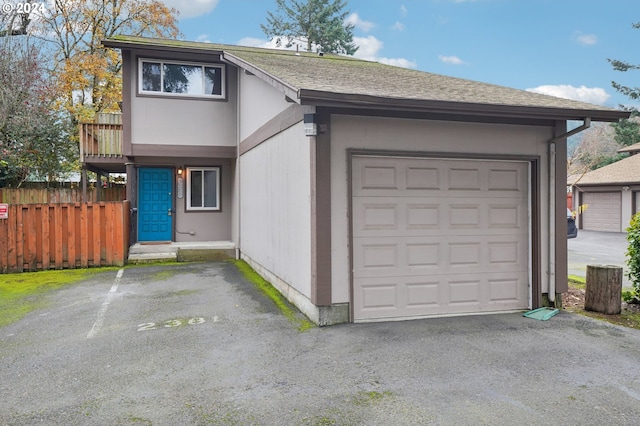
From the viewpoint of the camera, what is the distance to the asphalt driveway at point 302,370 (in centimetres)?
344

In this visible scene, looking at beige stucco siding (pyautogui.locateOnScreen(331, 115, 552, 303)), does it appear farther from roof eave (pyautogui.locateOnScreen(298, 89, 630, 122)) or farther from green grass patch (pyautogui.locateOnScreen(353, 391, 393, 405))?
green grass patch (pyautogui.locateOnScreen(353, 391, 393, 405))

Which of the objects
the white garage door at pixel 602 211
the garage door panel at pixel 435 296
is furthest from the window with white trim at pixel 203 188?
the white garage door at pixel 602 211

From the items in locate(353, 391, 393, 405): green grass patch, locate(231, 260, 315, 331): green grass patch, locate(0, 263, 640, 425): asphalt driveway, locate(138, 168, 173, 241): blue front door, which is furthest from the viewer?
locate(138, 168, 173, 241): blue front door

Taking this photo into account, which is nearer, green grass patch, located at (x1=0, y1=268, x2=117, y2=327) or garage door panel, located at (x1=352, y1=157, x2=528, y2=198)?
garage door panel, located at (x1=352, y1=157, x2=528, y2=198)

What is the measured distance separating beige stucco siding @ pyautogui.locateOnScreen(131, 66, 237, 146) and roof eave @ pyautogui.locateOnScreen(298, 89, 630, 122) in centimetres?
722

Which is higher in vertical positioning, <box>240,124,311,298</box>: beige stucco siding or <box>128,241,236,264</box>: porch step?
<box>240,124,311,298</box>: beige stucco siding

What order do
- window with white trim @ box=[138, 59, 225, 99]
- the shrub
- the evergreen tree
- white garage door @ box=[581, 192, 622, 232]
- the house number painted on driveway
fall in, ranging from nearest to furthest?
the house number painted on driveway → the shrub → window with white trim @ box=[138, 59, 225, 99] → white garage door @ box=[581, 192, 622, 232] → the evergreen tree

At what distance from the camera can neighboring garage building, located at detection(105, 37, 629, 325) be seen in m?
5.66

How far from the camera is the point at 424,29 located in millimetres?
52844

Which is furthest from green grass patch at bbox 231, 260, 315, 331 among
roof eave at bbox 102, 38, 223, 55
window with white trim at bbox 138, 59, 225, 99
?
roof eave at bbox 102, 38, 223, 55

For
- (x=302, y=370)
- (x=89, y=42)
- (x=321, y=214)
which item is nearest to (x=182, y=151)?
(x=321, y=214)

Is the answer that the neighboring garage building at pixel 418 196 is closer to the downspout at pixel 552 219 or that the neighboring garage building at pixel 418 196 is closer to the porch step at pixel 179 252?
the downspout at pixel 552 219

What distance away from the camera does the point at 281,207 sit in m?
7.37

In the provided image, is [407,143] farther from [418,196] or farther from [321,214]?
[321,214]
